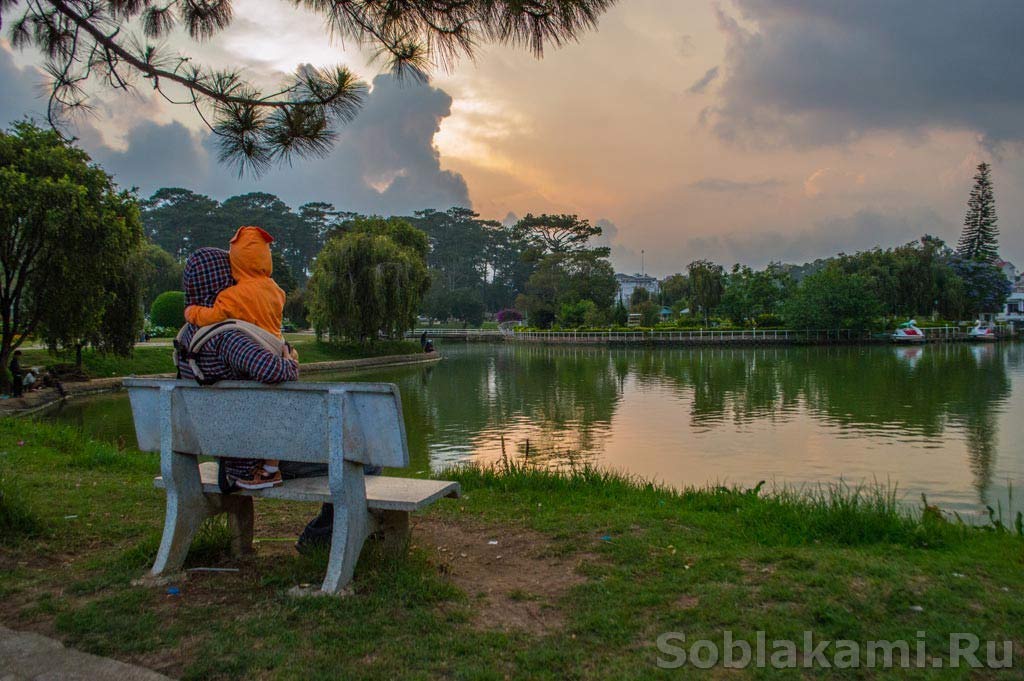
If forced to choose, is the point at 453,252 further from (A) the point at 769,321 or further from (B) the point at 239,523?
(B) the point at 239,523

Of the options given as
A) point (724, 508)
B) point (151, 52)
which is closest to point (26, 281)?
point (151, 52)

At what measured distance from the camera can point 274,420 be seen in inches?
117

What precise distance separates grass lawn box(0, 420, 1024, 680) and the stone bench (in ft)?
0.64

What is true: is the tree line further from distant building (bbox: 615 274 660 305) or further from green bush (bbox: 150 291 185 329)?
distant building (bbox: 615 274 660 305)

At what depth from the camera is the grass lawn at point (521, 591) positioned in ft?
7.71

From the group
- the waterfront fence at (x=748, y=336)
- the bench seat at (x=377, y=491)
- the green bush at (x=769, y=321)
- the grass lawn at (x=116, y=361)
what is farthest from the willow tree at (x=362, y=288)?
the green bush at (x=769, y=321)

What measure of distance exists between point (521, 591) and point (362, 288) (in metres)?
28.9

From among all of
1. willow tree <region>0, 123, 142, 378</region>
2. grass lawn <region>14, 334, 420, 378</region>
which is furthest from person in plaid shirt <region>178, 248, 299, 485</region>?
grass lawn <region>14, 334, 420, 378</region>

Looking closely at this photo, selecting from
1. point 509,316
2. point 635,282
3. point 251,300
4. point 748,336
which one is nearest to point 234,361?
point 251,300

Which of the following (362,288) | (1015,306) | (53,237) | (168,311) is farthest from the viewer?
(1015,306)

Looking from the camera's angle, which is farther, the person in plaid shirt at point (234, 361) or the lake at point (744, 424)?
the lake at point (744, 424)

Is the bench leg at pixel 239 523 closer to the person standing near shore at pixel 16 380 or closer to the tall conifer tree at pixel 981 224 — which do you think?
the person standing near shore at pixel 16 380

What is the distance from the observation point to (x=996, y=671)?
86.6 inches

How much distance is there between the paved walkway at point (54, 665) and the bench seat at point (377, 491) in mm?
877
